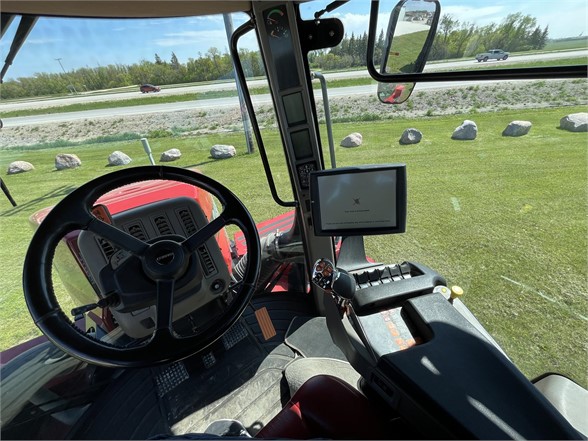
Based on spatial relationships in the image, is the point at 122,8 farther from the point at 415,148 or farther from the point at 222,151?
the point at 415,148

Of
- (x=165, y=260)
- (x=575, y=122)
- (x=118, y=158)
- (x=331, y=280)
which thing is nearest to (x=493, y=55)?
(x=331, y=280)

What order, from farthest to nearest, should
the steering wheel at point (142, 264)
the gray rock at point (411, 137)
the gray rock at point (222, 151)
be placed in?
1. the gray rock at point (411, 137)
2. the gray rock at point (222, 151)
3. the steering wheel at point (142, 264)

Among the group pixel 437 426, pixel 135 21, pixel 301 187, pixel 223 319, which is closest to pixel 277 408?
pixel 223 319

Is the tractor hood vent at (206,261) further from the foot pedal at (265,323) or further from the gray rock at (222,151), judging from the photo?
the gray rock at (222,151)

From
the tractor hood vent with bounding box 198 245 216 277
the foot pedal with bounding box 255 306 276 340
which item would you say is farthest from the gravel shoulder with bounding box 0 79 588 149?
the foot pedal with bounding box 255 306 276 340

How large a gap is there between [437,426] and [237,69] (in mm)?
1363

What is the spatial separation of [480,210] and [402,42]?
2023 millimetres

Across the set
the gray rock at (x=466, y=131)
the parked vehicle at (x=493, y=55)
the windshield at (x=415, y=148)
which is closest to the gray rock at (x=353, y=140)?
the windshield at (x=415, y=148)

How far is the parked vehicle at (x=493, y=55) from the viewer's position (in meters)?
0.85

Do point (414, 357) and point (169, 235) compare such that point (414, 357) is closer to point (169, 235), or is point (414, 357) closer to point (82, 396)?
point (169, 235)

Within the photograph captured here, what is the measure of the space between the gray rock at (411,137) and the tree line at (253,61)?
1.75 metres

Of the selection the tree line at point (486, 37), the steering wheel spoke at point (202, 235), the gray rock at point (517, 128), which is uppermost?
the tree line at point (486, 37)

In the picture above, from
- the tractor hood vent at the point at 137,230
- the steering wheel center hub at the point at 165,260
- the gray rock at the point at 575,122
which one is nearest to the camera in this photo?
the steering wheel center hub at the point at 165,260

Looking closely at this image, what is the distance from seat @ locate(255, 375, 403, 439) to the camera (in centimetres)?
78
